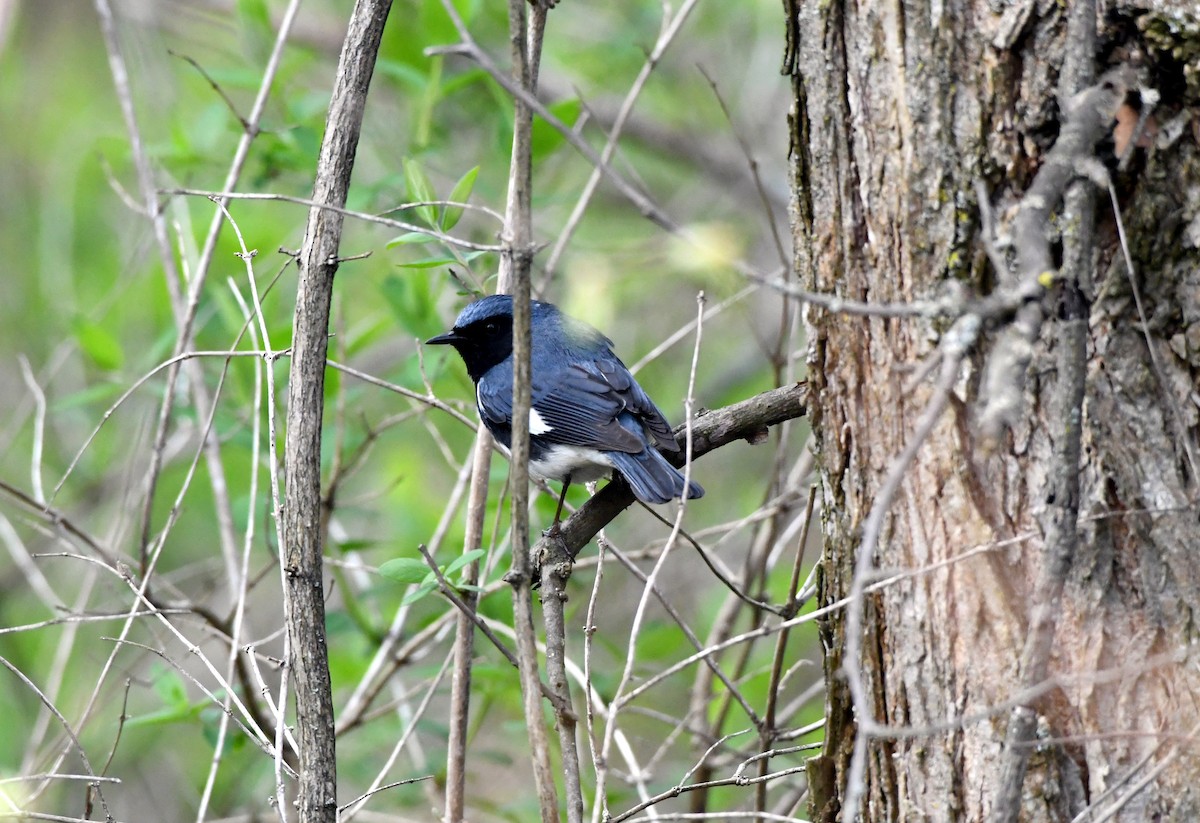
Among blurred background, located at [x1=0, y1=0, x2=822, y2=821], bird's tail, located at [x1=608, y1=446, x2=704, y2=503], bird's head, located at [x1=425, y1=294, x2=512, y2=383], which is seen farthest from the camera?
bird's head, located at [x1=425, y1=294, x2=512, y2=383]

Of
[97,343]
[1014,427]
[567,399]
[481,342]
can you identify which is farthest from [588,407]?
[1014,427]

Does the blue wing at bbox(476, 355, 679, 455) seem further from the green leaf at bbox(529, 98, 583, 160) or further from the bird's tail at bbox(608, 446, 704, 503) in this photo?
the green leaf at bbox(529, 98, 583, 160)

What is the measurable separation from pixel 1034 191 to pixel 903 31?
530 mm

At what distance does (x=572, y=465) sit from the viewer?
406 cm

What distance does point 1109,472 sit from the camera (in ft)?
6.16

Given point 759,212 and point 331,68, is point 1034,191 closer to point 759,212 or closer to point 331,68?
point 759,212

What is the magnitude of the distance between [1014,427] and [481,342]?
2.58 meters

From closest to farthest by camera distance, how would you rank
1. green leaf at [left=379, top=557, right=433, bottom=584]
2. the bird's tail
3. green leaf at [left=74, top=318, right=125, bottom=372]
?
green leaf at [left=379, top=557, right=433, bottom=584] → the bird's tail → green leaf at [left=74, top=318, right=125, bottom=372]

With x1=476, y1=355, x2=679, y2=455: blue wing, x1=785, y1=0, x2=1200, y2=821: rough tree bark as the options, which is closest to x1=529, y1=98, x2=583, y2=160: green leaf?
x1=476, y1=355, x2=679, y2=455: blue wing

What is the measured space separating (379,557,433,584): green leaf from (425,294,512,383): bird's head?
1.58 m

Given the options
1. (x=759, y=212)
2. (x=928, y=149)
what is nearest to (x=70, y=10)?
(x=759, y=212)

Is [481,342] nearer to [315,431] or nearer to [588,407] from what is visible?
[588,407]

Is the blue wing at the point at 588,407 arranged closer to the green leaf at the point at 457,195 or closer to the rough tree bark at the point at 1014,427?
the green leaf at the point at 457,195

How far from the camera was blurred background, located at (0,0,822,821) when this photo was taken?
3.81 m
